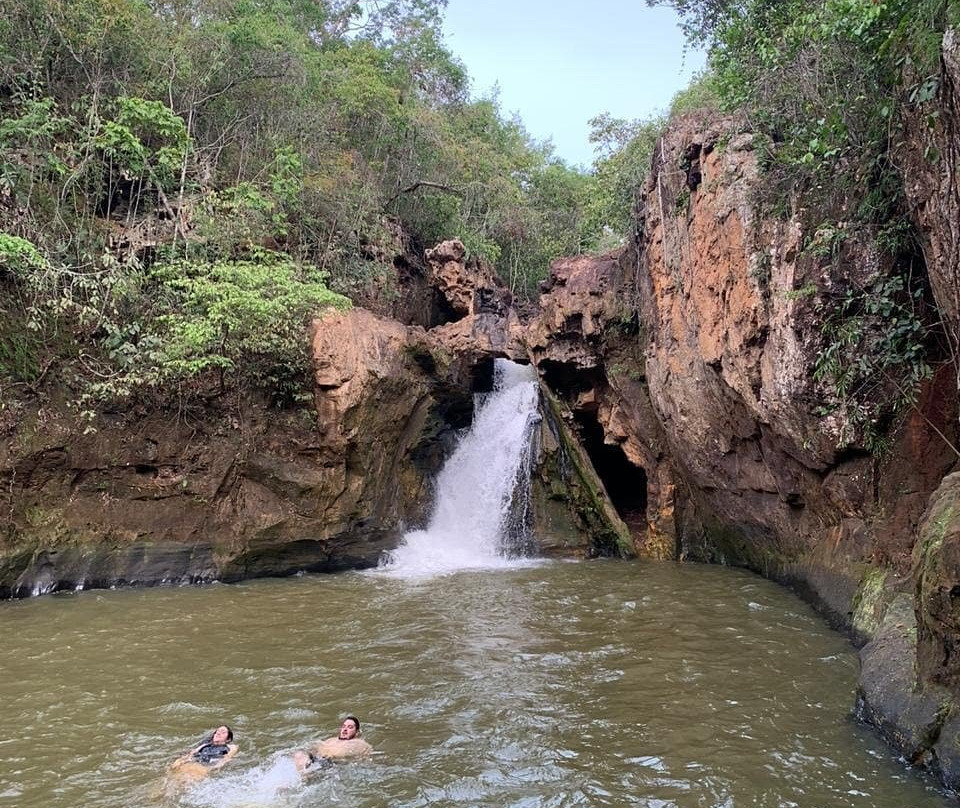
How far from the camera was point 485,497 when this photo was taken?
16.0 meters

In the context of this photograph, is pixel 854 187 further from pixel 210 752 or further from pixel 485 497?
pixel 485 497

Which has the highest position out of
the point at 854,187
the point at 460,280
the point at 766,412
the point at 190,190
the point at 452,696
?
the point at 190,190

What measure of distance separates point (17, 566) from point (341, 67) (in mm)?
15819

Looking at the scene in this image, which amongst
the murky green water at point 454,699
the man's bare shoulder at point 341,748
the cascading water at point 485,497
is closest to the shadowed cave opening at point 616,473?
the cascading water at point 485,497

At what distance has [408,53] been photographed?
2384 centimetres

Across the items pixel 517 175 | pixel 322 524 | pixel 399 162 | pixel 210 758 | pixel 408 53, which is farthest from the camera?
pixel 517 175

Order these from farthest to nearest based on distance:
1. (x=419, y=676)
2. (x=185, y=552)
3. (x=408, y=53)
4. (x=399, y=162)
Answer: (x=408, y=53) < (x=399, y=162) < (x=185, y=552) < (x=419, y=676)

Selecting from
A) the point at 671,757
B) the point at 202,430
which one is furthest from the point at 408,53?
the point at 671,757

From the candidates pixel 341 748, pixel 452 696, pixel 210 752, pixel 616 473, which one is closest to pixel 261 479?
pixel 452 696

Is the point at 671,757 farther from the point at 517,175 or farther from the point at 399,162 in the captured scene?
the point at 517,175

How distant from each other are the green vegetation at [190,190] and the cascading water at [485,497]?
14.0 feet

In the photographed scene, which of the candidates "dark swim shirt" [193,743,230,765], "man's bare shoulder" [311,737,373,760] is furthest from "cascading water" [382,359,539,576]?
"dark swim shirt" [193,743,230,765]

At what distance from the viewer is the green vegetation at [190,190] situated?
11852 mm

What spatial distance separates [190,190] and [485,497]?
8950 mm
